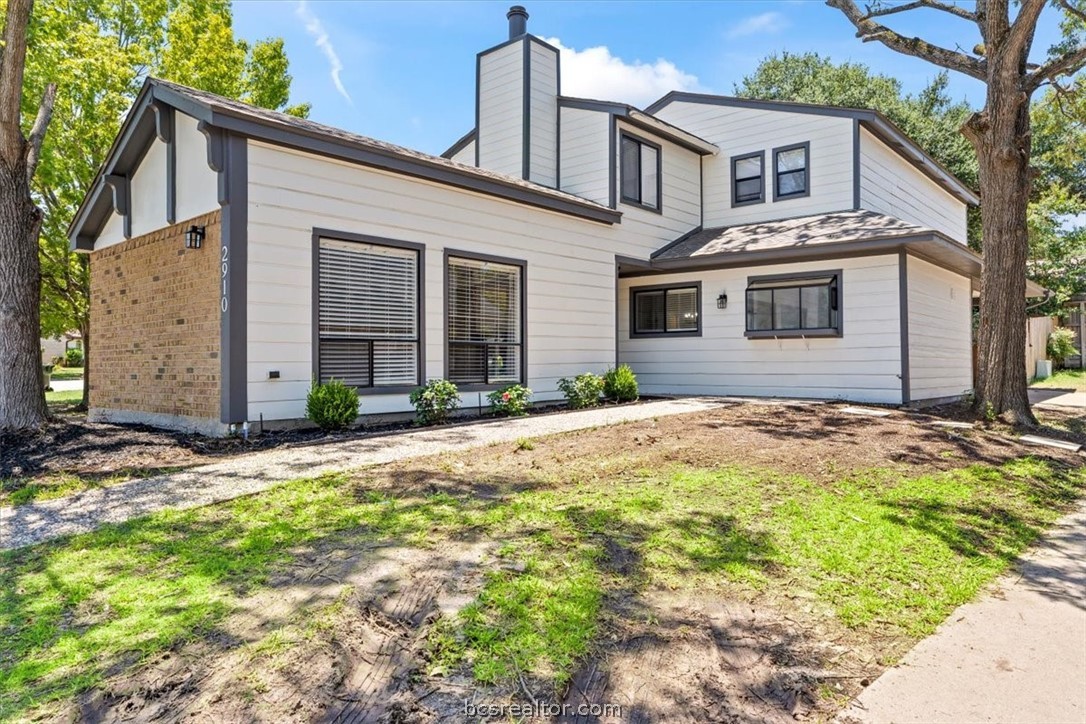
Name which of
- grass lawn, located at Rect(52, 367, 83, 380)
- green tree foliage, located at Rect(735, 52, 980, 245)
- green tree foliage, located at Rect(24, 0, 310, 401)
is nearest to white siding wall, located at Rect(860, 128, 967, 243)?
green tree foliage, located at Rect(735, 52, 980, 245)

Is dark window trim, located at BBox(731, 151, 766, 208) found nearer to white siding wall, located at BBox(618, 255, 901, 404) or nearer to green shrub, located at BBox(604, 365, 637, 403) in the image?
white siding wall, located at BBox(618, 255, 901, 404)

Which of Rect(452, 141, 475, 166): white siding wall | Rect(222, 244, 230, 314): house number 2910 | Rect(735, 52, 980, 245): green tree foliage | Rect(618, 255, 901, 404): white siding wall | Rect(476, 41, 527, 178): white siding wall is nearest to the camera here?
Rect(222, 244, 230, 314): house number 2910

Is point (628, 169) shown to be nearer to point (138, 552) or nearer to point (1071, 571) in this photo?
point (1071, 571)

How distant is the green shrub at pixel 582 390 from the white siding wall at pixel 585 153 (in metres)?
3.83

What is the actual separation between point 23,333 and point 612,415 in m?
7.60

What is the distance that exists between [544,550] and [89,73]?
1370cm

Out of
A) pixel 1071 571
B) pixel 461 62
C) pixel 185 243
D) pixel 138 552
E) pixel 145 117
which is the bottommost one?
pixel 1071 571

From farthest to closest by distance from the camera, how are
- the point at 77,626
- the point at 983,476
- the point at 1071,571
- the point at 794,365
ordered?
1. the point at 794,365
2. the point at 983,476
3. the point at 1071,571
4. the point at 77,626

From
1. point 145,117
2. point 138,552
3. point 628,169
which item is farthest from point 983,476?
point 145,117

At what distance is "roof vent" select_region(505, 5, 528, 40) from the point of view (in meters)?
13.8

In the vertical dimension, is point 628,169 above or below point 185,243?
above

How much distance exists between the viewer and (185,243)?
777 centimetres

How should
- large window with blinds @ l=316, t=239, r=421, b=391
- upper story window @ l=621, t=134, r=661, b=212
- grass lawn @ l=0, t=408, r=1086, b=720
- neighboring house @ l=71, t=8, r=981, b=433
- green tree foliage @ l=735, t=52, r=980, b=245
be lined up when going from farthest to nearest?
green tree foliage @ l=735, t=52, r=980, b=245, upper story window @ l=621, t=134, r=661, b=212, large window with blinds @ l=316, t=239, r=421, b=391, neighboring house @ l=71, t=8, r=981, b=433, grass lawn @ l=0, t=408, r=1086, b=720

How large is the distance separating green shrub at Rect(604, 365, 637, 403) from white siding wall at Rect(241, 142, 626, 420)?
45 cm
